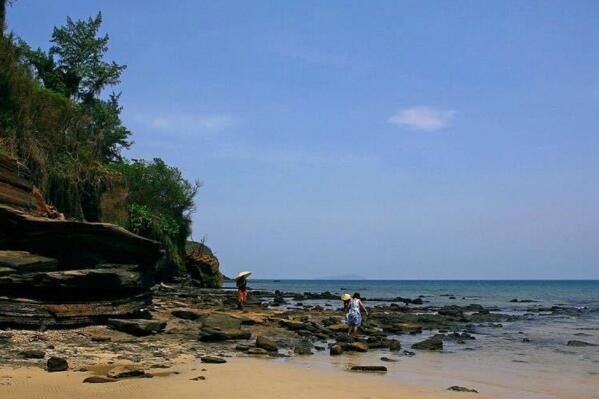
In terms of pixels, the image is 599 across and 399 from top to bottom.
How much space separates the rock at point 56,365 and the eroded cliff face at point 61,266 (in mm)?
4521

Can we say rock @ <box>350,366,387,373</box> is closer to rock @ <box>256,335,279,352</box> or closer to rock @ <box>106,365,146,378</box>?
rock @ <box>256,335,279,352</box>

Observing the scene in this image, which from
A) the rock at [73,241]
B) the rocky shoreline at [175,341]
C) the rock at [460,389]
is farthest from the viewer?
the rock at [73,241]

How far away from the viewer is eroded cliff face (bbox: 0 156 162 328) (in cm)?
1531

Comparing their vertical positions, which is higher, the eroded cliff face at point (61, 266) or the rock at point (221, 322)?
the eroded cliff face at point (61, 266)

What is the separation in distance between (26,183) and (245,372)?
32.7 feet

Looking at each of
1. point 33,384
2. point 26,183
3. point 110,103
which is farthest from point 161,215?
point 33,384

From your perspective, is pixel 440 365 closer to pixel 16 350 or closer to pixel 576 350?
pixel 576 350

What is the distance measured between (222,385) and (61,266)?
27.5ft

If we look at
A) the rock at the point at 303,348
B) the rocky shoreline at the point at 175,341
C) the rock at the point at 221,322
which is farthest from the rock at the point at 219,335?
the rock at the point at 303,348

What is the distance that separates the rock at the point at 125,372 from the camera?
35.4ft

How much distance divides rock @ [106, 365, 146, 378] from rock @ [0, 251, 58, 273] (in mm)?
5673

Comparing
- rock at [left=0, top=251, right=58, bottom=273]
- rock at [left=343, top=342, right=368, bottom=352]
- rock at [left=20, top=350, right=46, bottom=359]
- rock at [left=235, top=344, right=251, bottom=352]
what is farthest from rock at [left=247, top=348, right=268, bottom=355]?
rock at [left=0, top=251, right=58, bottom=273]

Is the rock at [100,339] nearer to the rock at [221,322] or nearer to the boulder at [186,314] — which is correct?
the rock at [221,322]

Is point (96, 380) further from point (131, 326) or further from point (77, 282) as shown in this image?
point (77, 282)
